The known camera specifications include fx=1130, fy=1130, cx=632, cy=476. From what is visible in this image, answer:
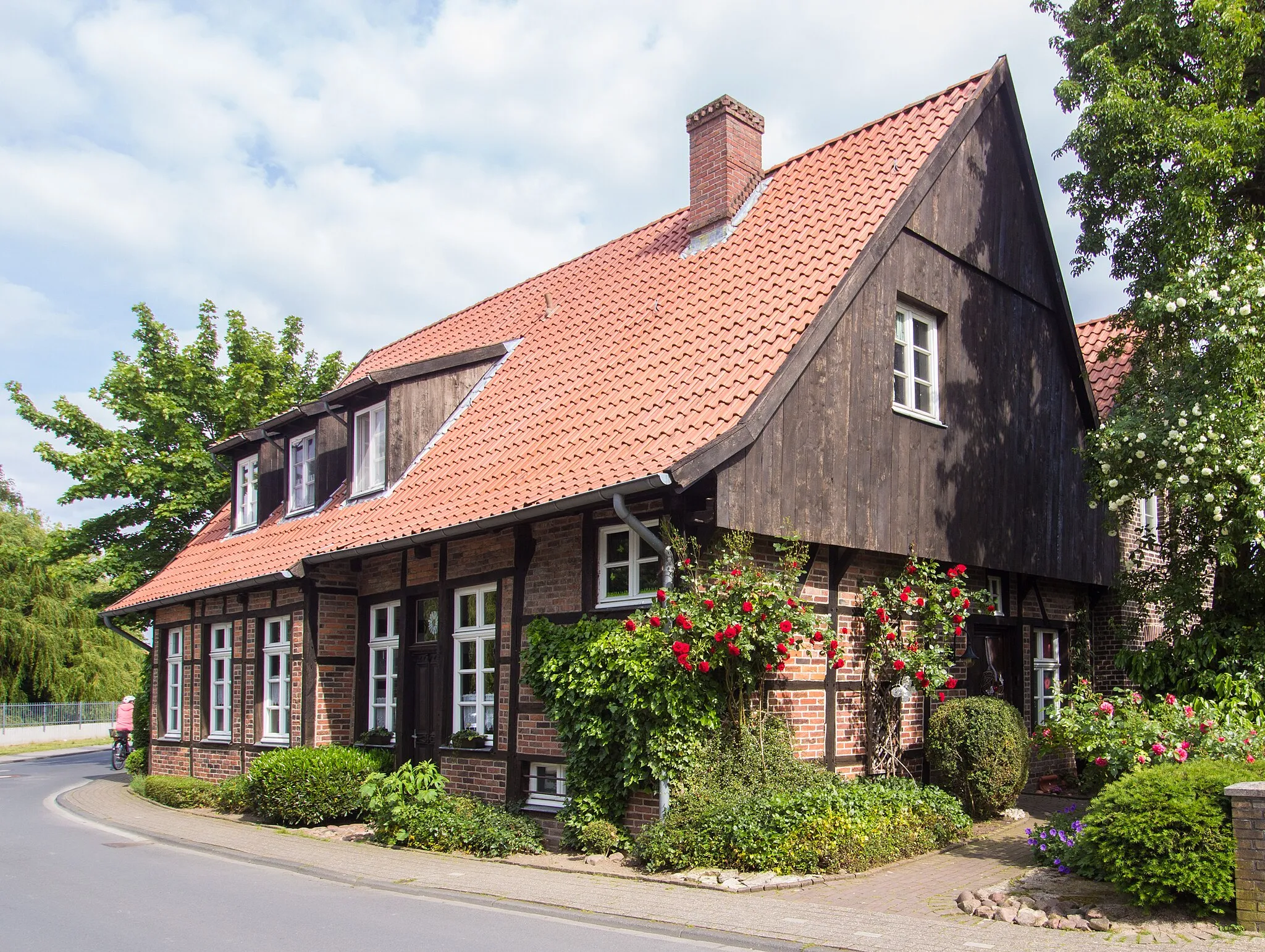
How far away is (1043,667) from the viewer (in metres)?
15.3

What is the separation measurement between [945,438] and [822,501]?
2.64 metres

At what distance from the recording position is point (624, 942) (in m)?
7.24

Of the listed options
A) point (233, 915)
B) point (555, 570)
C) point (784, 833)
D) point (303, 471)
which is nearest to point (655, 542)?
point (555, 570)

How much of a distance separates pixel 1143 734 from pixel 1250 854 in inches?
84.5

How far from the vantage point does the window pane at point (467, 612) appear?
13195 millimetres

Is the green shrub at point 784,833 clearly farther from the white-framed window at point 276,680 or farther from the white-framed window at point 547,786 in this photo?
the white-framed window at point 276,680

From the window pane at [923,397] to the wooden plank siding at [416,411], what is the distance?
668 centimetres

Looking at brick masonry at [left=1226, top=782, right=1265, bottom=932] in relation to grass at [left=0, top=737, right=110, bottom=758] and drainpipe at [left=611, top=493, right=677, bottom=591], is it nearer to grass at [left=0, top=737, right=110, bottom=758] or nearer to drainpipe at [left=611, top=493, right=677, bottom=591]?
drainpipe at [left=611, top=493, right=677, bottom=591]

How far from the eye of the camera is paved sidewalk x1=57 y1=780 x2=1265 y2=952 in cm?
729

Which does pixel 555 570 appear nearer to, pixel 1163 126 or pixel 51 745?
pixel 1163 126

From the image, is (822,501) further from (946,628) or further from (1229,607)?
(1229,607)

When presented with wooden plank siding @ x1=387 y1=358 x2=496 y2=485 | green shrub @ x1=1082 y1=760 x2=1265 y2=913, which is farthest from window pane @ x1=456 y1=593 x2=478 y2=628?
green shrub @ x1=1082 y1=760 x2=1265 y2=913

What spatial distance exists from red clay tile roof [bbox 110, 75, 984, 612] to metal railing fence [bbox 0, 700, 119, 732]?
877 inches

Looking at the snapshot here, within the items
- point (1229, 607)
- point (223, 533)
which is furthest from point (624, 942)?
point (223, 533)
